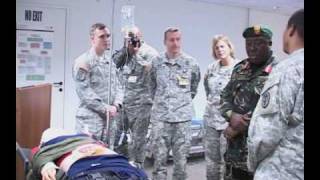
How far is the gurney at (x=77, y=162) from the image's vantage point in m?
2.42

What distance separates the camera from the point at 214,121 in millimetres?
3088

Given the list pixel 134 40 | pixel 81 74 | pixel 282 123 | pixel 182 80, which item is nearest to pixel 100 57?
pixel 81 74

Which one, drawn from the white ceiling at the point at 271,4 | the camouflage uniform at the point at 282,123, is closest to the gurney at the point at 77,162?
the camouflage uniform at the point at 282,123

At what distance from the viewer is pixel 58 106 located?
3156 millimetres

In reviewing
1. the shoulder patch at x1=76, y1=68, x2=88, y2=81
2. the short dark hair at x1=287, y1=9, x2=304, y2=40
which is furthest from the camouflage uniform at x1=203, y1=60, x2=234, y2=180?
the shoulder patch at x1=76, y1=68, x2=88, y2=81

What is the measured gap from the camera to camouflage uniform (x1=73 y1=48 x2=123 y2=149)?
10.4 ft

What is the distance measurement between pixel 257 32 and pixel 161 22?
2.60 feet

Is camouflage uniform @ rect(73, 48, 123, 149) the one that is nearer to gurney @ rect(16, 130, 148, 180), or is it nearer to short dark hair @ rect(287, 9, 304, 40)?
gurney @ rect(16, 130, 148, 180)

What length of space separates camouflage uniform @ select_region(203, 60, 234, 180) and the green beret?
1.05 ft

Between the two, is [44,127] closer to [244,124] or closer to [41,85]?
[41,85]

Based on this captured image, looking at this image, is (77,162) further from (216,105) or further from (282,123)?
(282,123)

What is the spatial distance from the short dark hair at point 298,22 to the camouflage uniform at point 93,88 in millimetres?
1490
